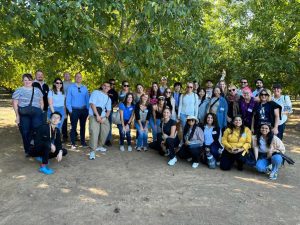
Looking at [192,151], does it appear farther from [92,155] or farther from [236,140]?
[92,155]

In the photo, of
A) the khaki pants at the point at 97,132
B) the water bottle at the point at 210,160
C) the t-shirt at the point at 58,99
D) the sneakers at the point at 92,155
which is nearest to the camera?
the water bottle at the point at 210,160

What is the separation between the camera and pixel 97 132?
25.4 ft

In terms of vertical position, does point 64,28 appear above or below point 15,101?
above

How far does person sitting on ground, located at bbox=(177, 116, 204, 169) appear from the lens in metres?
7.16

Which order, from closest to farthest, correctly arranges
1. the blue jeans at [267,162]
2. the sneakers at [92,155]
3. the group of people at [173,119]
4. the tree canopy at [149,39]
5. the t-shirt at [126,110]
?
the tree canopy at [149,39]
the blue jeans at [267,162]
the group of people at [173,119]
the sneakers at [92,155]
the t-shirt at [126,110]

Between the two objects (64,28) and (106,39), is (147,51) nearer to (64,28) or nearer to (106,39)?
(64,28)

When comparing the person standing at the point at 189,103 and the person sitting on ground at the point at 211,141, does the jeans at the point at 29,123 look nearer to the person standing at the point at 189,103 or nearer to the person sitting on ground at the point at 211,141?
the person standing at the point at 189,103

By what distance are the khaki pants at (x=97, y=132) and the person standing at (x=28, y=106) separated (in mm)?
1147

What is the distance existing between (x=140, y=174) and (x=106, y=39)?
4307 mm

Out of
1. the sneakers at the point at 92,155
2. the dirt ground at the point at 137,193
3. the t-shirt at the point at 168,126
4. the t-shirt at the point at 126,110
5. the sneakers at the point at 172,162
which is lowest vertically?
the dirt ground at the point at 137,193

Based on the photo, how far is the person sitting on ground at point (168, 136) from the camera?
24.2 ft

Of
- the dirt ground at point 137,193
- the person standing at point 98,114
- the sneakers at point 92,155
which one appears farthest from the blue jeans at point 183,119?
the sneakers at point 92,155

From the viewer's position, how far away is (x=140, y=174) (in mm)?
6480

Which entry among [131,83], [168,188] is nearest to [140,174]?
[168,188]
